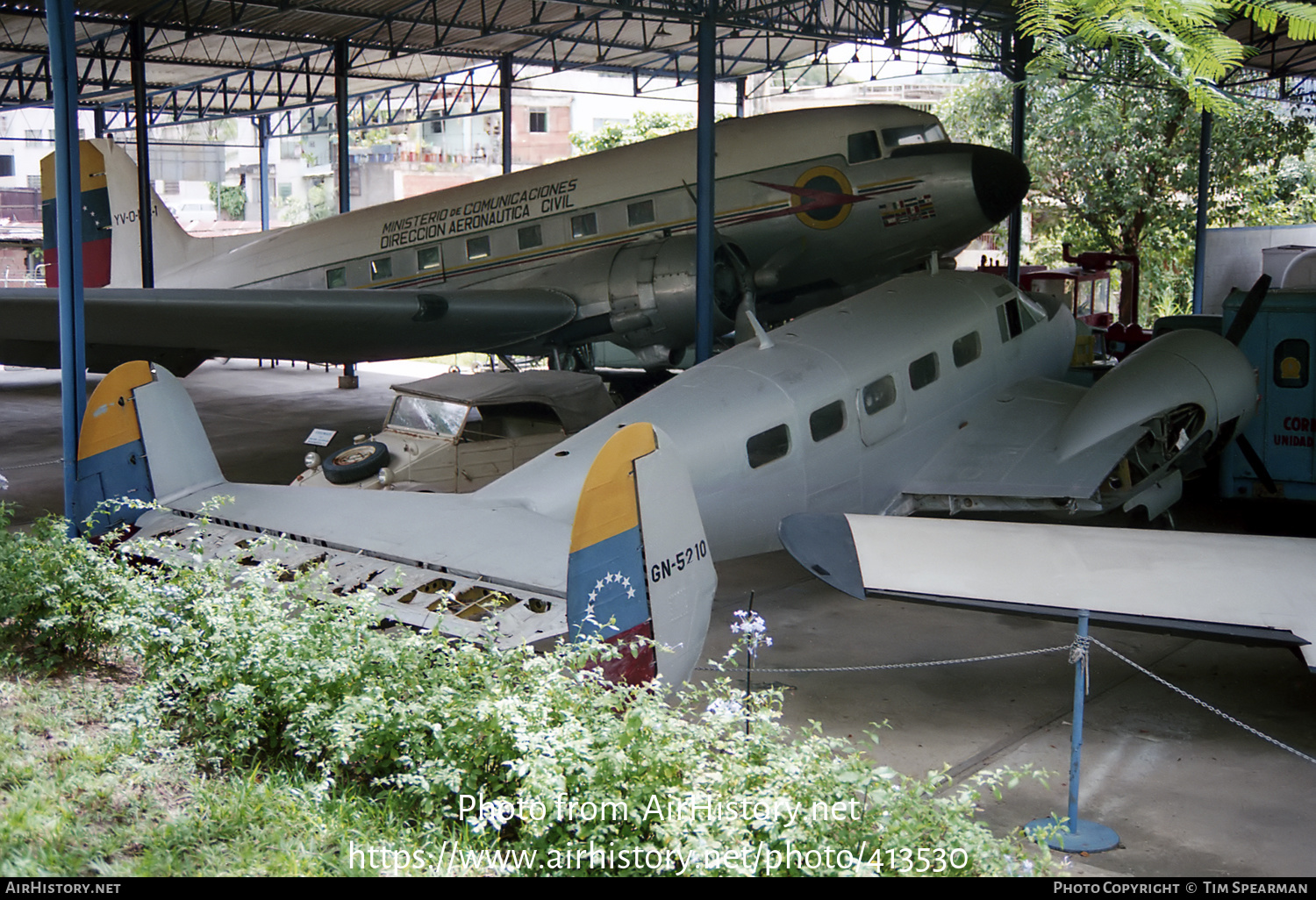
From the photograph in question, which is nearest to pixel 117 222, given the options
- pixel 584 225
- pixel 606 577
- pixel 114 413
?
pixel 584 225

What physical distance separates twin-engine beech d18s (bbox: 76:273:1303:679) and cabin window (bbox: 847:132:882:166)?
4197 millimetres

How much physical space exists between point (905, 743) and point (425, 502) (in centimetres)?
356

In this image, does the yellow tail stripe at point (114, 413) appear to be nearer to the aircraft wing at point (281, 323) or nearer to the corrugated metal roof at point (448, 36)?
the aircraft wing at point (281, 323)

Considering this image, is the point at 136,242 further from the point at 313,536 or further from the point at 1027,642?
the point at 1027,642

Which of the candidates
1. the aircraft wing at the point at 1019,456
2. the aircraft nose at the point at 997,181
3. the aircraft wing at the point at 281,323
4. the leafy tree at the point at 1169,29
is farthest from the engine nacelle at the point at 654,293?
the leafy tree at the point at 1169,29

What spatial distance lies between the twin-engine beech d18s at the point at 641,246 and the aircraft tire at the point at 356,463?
3852 mm

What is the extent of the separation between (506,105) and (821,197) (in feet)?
41.9

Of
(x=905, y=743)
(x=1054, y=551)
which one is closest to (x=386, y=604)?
(x=905, y=743)

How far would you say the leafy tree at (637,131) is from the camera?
43656 millimetres

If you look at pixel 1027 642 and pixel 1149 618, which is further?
pixel 1027 642

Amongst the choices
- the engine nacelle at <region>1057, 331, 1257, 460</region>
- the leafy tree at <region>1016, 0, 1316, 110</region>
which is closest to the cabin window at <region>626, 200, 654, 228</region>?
the engine nacelle at <region>1057, 331, 1257, 460</region>

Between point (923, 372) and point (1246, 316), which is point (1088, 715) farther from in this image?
point (1246, 316)

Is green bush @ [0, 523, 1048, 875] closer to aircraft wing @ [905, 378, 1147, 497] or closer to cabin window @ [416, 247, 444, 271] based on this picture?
aircraft wing @ [905, 378, 1147, 497]

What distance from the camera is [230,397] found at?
80.0 ft
